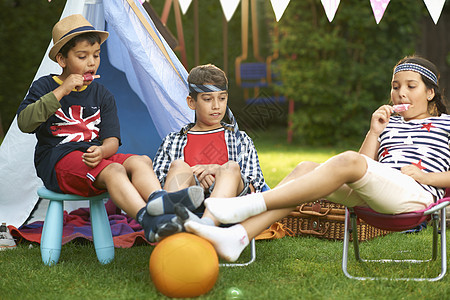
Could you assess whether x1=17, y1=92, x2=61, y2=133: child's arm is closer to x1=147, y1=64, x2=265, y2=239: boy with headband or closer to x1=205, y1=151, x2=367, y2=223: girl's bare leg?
x1=147, y1=64, x2=265, y2=239: boy with headband

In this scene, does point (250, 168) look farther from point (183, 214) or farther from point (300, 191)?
point (183, 214)

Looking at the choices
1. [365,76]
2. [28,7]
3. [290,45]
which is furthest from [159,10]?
[365,76]

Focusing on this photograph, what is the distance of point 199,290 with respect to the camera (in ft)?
6.57

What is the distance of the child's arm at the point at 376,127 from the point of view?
2531mm

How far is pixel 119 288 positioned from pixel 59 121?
92cm

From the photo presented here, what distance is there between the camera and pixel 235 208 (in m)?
2.10

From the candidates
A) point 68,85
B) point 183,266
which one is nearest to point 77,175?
point 68,85

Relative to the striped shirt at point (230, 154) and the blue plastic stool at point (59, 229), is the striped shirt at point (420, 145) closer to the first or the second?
the striped shirt at point (230, 154)

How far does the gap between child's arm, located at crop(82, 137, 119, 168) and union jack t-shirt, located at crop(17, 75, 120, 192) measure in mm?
85

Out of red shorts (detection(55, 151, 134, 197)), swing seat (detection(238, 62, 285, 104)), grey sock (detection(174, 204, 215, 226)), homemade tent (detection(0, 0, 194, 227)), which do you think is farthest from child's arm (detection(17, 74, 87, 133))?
swing seat (detection(238, 62, 285, 104))

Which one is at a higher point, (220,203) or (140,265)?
(220,203)

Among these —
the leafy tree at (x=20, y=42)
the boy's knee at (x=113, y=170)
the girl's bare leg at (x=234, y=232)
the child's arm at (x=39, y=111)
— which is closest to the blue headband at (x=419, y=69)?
the girl's bare leg at (x=234, y=232)

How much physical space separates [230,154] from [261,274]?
697 mm

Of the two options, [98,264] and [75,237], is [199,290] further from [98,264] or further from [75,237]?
[75,237]
